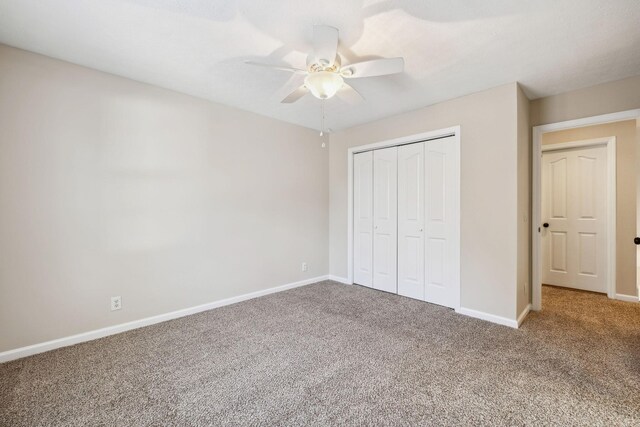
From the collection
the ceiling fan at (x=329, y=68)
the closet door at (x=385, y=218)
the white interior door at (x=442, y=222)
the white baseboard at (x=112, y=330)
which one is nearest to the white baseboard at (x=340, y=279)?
the closet door at (x=385, y=218)

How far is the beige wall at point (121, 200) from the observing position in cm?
212

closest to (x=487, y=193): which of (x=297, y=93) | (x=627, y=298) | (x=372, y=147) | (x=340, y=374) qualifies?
(x=372, y=147)

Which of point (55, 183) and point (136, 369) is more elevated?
point (55, 183)

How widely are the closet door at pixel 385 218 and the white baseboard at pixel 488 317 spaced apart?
3.00 feet

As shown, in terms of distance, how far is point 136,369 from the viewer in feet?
6.43

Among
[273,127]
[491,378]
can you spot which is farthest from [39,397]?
[273,127]

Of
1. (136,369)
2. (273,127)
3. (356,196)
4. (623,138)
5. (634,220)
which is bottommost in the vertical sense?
(136,369)

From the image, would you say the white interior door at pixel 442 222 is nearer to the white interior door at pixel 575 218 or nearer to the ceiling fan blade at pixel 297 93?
the ceiling fan blade at pixel 297 93

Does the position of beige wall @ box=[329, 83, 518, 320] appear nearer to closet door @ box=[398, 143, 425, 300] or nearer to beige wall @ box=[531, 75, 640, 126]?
closet door @ box=[398, 143, 425, 300]

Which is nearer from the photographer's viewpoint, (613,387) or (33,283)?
(613,387)

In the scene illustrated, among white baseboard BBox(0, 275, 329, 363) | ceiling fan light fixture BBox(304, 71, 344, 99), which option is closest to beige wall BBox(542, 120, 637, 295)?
ceiling fan light fixture BBox(304, 71, 344, 99)

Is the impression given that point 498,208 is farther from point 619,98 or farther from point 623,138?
point 623,138

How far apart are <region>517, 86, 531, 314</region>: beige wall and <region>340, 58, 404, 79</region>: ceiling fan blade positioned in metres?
1.66

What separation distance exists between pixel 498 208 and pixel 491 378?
63.0 inches
